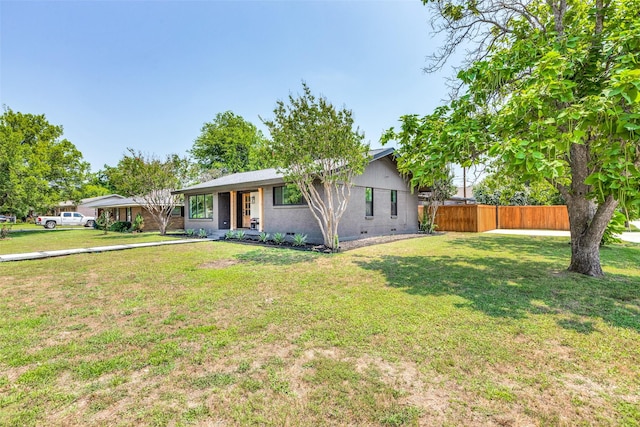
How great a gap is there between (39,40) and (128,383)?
16871 mm

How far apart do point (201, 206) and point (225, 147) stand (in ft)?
86.7

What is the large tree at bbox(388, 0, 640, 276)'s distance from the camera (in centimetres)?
393

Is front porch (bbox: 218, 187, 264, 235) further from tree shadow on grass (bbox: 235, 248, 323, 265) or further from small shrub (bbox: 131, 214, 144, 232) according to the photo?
small shrub (bbox: 131, 214, 144, 232)

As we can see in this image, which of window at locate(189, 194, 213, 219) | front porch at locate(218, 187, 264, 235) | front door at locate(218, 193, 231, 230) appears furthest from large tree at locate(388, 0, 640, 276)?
window at locate(189, 194, 213, 219)

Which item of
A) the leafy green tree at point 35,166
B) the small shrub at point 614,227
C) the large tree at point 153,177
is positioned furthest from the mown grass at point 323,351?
the leafy green tree at point 35,166

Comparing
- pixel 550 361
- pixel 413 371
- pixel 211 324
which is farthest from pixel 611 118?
pixel 211 324

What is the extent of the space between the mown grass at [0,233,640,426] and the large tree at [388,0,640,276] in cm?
193

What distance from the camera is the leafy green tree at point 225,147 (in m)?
42.2

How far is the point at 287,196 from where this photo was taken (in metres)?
13.3

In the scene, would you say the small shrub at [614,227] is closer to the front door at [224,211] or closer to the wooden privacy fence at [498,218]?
the wooden privacy fence at [498,218]

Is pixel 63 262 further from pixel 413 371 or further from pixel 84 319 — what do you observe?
pixel 413 371

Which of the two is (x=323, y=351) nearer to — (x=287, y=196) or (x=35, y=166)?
(x=287, y=196)

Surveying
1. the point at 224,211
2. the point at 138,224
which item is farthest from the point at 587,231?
the point at 138,224

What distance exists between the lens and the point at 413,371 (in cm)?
270
